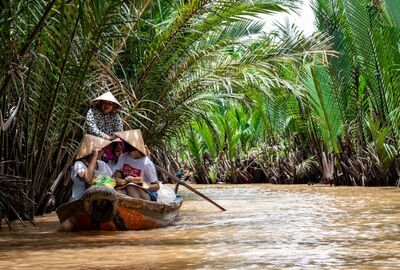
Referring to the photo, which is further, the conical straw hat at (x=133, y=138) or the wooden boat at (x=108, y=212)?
the conical straw hat at (x=133, y=138)

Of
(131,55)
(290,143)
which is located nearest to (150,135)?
(131,55)

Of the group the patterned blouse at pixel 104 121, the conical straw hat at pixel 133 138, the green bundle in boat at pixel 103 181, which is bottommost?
the green bundle in boat at pixel 103 181

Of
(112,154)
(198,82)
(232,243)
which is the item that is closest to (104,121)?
(112,154)

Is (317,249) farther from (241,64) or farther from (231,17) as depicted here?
(241,64)

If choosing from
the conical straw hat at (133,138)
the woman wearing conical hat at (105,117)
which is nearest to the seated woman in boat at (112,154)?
the woman wearing conical hat at (105,117)

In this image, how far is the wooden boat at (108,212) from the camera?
21.0 feet

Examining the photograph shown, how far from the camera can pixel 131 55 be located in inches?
416

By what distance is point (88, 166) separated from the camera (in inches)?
275

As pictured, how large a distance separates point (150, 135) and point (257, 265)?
24.7 feet

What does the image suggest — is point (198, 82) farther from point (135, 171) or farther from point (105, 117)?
point (135, 171)

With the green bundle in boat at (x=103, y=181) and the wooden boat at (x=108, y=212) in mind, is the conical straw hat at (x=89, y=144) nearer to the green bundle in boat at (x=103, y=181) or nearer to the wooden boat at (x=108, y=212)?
the green bundle in boat at (x=103, y=181)

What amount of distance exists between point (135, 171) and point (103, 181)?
557mm

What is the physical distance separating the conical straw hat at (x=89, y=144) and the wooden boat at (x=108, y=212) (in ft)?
1.91

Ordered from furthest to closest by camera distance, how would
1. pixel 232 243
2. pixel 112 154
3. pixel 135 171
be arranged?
pixel 112 154 → pixel 135 171 → pixel 232 243
